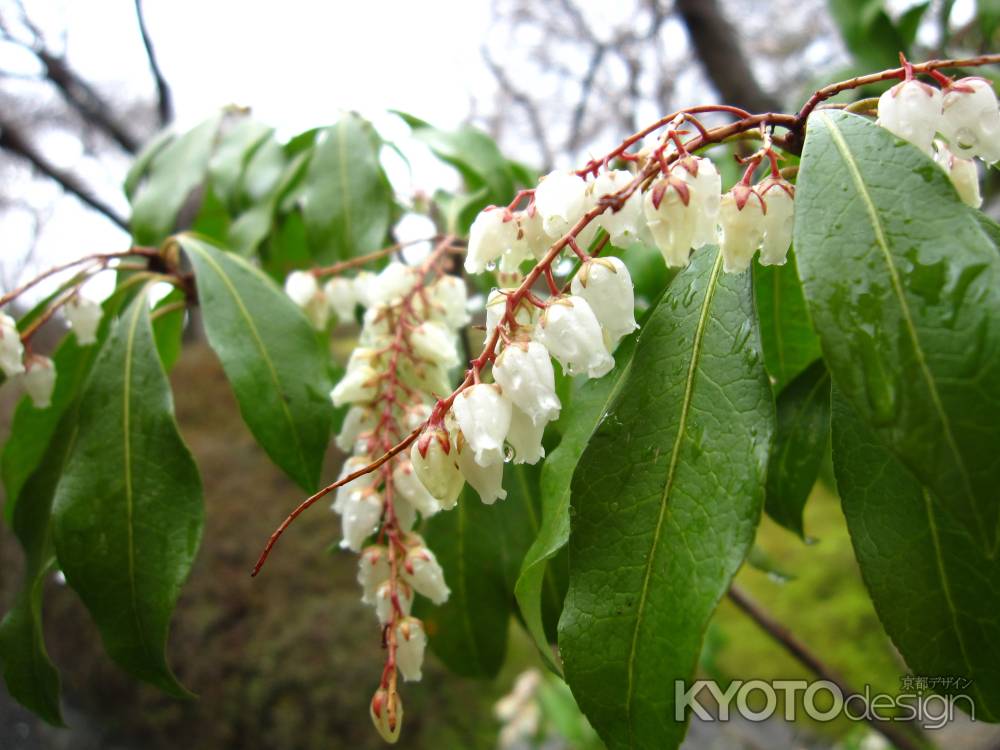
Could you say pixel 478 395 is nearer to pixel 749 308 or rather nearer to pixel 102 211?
pixel 749 308

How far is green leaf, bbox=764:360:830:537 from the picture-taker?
0.88m

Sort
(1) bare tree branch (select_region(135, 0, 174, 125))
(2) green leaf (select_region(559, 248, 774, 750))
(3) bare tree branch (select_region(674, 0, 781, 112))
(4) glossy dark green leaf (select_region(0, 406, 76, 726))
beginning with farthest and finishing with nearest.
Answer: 1. (3) bare tree branch (select_region(674, 0, 781, 112))
2. (1) bare tree branch (select_region(135, 0, 174, 125))
3. (4) glossy dark green leaf (select_region(0, 406, 76, 726))
4. (2) green leaf (select_region(559, 248, 774, 750))

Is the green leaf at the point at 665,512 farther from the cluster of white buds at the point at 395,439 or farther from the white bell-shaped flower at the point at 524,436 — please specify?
the cluster of white buds at the point at 395,439

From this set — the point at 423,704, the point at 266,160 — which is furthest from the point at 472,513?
the point at 423,704

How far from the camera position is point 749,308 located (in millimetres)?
648

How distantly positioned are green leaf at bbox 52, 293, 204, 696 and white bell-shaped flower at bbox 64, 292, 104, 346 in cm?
19

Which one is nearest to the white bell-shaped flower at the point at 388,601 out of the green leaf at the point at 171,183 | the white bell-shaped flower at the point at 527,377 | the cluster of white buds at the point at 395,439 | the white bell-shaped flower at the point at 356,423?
the cluster of white buds at the point at 395,439

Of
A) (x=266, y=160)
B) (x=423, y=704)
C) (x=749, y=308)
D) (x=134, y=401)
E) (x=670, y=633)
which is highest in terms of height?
(x=266, y=160)

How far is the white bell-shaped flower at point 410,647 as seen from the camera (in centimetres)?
80

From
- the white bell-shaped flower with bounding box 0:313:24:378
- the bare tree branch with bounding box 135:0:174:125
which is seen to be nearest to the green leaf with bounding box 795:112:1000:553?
the white bell-shaped flower with bounding box 0:313:24:378

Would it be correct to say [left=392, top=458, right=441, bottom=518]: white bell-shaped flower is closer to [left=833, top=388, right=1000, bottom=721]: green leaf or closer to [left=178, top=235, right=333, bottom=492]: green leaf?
[left=178, top=235, right=333, bottom=492]: green leaf

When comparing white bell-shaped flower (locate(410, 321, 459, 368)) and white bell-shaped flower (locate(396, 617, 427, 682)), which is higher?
white bell-shaped flower (locate(410, 321, 459, 368))

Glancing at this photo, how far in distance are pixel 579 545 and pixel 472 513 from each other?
44cm

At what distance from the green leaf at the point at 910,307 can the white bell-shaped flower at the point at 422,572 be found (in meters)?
0.51
